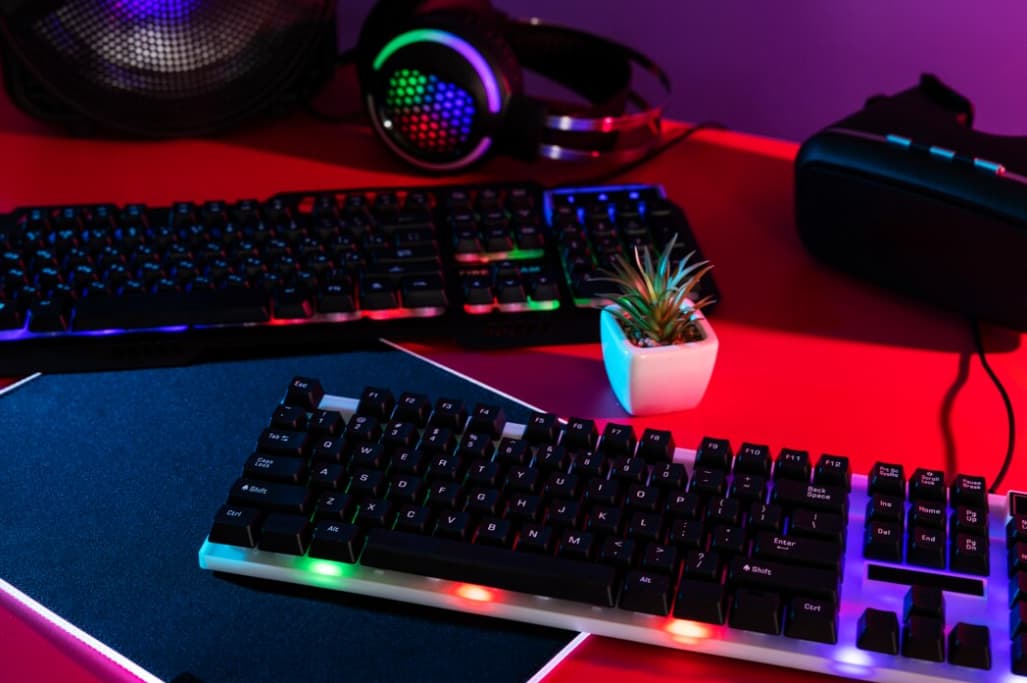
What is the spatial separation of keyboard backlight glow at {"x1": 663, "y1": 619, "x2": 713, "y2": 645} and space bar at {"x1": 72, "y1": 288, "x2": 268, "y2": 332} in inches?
14.9

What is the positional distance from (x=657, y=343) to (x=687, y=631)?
8.6 inches

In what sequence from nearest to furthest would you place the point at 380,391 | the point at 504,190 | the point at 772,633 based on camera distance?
the point at 772,633, the point at 380,391, the point at 504,190

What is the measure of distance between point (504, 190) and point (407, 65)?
0.15 meters

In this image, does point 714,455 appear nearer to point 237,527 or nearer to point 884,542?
point 884,542

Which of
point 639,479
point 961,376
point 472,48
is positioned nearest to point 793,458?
point 639,479

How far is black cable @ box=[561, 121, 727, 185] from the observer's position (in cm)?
101

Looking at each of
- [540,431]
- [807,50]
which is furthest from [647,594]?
[807,50]

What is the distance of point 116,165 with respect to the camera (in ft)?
3.34

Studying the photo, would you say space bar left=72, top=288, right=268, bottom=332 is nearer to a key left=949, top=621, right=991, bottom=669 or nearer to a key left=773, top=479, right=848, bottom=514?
a key left=773, top=479, right=848, bottom=514

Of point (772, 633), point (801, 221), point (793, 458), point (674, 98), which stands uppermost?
point (674, 98)

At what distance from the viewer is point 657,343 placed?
73 centimetres

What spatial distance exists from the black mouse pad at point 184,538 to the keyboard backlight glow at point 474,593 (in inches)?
0.5

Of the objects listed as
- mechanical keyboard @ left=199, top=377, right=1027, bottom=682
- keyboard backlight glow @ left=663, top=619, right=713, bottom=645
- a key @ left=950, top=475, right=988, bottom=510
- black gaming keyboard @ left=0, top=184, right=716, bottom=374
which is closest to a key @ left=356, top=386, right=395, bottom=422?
mechanical keyboard @ left=199, top=377, right=1027, bottom=682

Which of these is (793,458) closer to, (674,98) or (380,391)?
(380,391)
